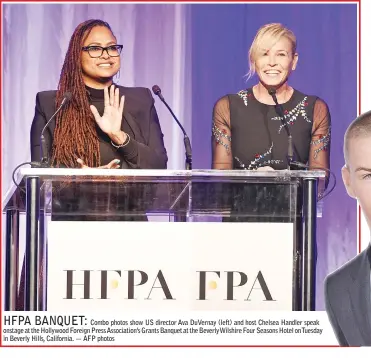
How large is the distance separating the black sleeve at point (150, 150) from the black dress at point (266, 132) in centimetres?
23

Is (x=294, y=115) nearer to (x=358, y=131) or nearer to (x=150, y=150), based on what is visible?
(x=358, y=131)

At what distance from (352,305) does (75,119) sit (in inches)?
52.5

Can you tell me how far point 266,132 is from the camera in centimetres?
361

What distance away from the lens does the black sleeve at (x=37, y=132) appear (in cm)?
345

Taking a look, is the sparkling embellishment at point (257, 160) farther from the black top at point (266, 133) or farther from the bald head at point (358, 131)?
the bald head at point (358, 131)

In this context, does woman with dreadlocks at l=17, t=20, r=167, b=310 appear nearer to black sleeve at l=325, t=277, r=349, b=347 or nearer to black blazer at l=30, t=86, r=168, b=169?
black blazer at l=30, t=86, r=168, b=169

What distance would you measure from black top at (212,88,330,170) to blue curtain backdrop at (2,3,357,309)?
0.16ft

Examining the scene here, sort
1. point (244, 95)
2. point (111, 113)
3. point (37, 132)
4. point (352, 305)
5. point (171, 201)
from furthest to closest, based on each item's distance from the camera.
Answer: point (244, 95) → point (111, 113) → point (37, 132) → point (352, 305) → point (171, 201)

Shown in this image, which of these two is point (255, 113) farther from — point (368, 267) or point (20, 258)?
point (20, 258)

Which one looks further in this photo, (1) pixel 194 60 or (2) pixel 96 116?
(1) pixel 194 60

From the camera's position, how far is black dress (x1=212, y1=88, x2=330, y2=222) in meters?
3.58

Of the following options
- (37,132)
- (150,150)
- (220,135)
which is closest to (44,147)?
(37,132)

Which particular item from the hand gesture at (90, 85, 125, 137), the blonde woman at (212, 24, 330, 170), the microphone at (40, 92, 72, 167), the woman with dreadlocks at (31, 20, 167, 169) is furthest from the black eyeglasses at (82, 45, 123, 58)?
the blonde woman at (212, 24, 330, 170)

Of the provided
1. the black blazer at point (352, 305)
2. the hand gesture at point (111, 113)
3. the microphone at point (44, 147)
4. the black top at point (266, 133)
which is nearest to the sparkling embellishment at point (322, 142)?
the black top at point (266, 133)
